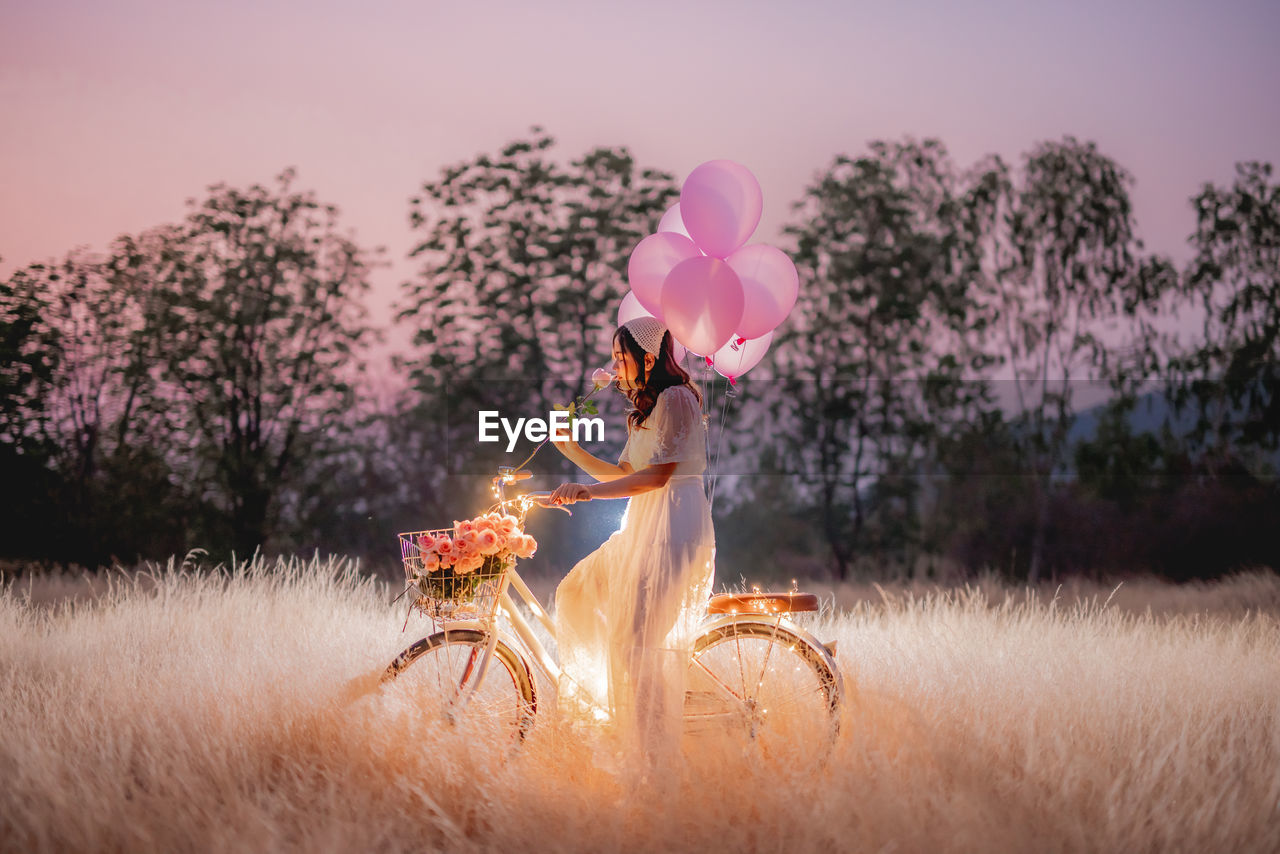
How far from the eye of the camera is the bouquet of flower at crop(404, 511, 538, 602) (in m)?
3.17

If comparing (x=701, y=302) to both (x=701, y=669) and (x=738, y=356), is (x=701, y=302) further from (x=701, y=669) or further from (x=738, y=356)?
(x=701, y=669)

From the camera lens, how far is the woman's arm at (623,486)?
314 centimetres

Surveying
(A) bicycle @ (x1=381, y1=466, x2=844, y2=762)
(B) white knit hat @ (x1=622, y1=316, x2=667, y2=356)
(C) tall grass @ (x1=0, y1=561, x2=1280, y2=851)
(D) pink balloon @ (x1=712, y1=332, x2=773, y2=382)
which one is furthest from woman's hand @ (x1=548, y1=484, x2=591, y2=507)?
(D) pink balloon @ (x1=712, y1=332, x2=773, y2=382)

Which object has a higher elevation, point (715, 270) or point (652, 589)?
point (715, 270)

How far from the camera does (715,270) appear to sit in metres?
3.71

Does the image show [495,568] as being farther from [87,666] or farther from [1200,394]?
[1200,394]

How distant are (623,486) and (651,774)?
940 millimetres

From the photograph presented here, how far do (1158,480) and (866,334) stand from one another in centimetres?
344

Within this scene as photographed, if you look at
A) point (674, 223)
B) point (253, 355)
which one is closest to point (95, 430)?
point (253, 355)

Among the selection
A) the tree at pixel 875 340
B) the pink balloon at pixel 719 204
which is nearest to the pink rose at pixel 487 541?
the pink balloon at pixel 719 204

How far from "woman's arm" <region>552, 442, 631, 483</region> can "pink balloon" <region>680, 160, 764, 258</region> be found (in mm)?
985

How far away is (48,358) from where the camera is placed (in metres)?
9.22

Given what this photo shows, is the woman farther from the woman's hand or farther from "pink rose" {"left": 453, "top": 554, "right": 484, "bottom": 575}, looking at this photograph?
"pink rose" {"left": 453, "top": 554, "right": 484, "bottom": 575}

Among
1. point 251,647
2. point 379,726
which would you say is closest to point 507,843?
point 379,726
